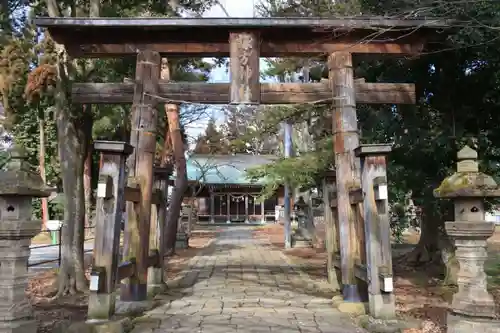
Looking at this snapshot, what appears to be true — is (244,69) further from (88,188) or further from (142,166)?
(88,188)

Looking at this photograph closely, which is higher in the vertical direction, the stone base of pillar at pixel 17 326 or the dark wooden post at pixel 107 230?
the dark wooden post at pixel 107 230

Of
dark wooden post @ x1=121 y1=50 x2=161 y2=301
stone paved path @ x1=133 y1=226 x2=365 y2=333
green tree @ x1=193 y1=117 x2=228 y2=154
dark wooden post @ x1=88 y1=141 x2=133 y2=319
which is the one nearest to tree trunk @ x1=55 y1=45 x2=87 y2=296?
stone paved path @ x1=133 y1=226 x2=365 y2=333

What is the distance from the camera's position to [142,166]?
8039mm

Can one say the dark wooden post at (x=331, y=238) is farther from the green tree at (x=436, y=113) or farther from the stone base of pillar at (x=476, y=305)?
the stone base of pillar at (x=476, y=305)

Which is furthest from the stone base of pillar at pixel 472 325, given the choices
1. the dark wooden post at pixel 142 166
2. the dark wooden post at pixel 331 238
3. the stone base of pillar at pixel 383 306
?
the dark wooden post at pixel 142 166

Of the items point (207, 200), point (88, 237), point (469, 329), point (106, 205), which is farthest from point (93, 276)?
point (207, 200)

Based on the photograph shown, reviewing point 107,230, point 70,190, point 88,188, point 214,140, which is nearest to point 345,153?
point 107,230

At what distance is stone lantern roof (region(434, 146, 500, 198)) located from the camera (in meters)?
5.50

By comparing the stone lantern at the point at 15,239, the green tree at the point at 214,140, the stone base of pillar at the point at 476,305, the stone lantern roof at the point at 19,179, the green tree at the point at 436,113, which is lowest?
the stone base of pillar at the point at 476,305

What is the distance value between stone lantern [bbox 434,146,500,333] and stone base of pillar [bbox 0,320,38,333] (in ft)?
16.8

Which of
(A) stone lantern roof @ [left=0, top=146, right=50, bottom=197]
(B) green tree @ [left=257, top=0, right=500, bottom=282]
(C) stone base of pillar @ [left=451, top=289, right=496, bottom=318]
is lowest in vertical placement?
(C) stone base of pillar @ [left=451, top=289, right=496, bottom=318]

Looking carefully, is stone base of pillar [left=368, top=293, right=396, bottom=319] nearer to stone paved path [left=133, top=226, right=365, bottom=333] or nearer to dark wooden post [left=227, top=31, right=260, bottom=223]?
stone paved path [left=133, top=226, right=365, bottom=333]

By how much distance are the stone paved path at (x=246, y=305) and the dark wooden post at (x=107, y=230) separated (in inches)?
26.7

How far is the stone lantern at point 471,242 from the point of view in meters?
5.34
